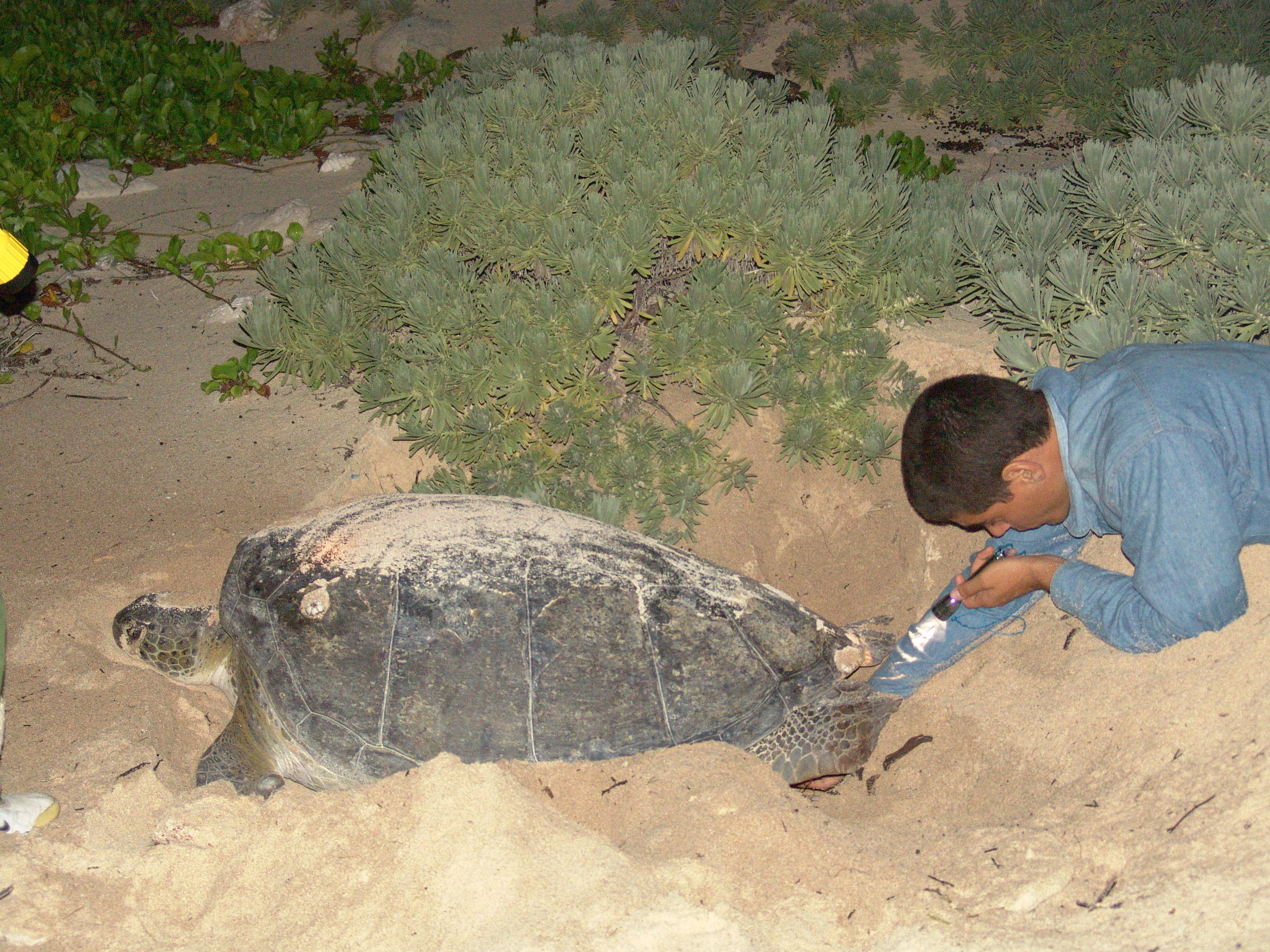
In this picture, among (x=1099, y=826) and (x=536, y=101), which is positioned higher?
(x=536, y=101)

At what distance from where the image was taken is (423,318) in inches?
99.7

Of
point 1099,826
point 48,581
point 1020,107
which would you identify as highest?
point 1020,107

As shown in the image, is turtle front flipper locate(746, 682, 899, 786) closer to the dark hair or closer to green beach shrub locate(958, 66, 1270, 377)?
the dark hair

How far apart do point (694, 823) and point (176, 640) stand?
4.59 feet

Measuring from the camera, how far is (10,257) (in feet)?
4.75

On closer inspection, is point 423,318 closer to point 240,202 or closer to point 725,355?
point 725,355

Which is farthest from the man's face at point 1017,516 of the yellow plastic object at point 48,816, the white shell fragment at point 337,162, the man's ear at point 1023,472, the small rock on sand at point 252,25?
the small rock on sand at point 252,25

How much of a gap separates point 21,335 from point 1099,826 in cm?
406

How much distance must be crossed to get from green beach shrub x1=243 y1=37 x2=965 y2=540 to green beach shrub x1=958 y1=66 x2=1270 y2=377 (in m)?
0.24

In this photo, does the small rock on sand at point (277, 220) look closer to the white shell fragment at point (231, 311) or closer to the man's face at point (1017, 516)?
the white shell fragment at point (231, 311)

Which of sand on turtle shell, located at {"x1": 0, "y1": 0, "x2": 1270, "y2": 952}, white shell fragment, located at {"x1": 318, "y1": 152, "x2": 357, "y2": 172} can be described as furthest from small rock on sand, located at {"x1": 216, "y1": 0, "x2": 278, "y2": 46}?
sand on turtle shell, located at {"x1": 0, "y1": 0, "x2": 1270, "y2": 952}

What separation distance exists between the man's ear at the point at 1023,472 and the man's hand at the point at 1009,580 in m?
0.26

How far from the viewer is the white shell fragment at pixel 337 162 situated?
191 inches

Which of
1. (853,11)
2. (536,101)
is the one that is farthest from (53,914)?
(853,11)
